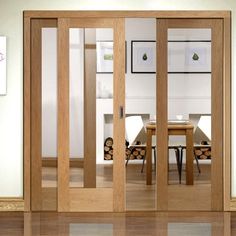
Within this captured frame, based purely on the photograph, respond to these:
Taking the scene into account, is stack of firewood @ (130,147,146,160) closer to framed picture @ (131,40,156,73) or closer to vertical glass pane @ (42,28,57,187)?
framed picture @ (131,40,156,73)

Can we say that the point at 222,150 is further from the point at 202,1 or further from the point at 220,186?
the point at 202,1

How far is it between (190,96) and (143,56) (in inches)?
74.9

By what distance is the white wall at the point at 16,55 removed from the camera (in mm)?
5219

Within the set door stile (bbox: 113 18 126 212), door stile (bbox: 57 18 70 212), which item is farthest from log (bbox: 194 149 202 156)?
door stile (bbox: 57 18 70 212)

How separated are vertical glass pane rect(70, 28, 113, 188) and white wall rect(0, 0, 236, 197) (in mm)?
251

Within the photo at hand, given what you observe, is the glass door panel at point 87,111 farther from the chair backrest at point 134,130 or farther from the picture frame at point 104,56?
the chair backrest at point 134,130

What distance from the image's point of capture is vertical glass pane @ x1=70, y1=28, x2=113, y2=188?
5.22 meters

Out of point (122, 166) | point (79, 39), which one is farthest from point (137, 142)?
point (79, 39)

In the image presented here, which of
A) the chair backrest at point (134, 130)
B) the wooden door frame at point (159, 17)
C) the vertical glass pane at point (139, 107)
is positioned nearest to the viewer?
the wooden door frame at point (159, 17)

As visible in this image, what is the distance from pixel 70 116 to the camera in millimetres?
5242

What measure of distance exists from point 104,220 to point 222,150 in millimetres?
1127

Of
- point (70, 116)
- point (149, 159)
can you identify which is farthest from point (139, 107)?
point (70, 116)

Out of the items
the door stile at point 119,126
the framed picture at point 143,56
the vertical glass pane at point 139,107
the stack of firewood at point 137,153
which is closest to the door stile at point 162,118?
the vertical glass pane at point 139,107

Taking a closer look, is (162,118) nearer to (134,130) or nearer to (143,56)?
(134,130)
